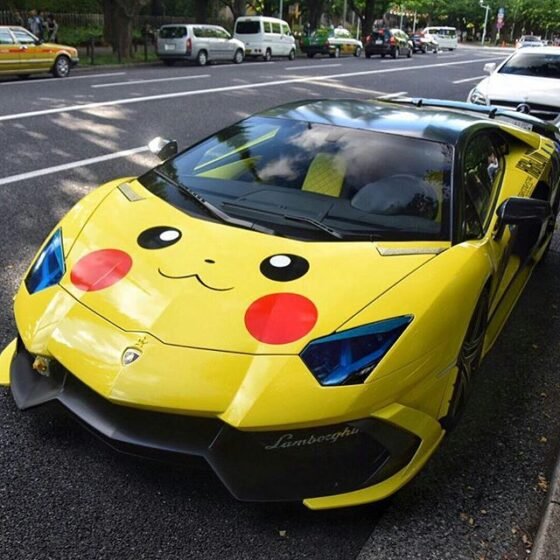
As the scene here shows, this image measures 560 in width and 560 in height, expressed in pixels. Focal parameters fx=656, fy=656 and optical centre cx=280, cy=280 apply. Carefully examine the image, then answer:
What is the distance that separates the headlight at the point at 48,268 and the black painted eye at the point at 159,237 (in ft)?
1.13

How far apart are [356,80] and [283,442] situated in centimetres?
1813

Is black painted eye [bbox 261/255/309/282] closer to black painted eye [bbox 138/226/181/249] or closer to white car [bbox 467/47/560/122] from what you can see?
black painted eye [bbox 138/226/181/249]

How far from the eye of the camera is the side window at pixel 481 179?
2.99 meters

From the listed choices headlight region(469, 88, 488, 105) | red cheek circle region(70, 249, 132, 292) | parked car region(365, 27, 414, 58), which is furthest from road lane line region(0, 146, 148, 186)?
parked car region(365, 27, 414, 58)

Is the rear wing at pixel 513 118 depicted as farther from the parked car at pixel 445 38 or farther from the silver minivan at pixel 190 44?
the parked car at pixel 445 38

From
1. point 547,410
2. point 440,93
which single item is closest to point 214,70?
point 440,93

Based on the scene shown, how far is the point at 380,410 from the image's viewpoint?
7.01 ft

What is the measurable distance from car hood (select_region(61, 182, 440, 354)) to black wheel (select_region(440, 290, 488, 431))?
0.37 metres

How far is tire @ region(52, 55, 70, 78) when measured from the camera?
1619 centimetres

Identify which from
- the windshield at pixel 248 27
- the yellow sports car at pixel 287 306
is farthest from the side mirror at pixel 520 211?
the windshield at pixel 248 27

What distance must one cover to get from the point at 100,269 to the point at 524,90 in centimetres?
830

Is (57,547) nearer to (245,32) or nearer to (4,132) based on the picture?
(4,132)

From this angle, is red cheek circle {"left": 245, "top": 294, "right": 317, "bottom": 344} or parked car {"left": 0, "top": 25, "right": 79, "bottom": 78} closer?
red cheek circle {"left": 245, "top": 294, "right": 317, "bottom": 344}

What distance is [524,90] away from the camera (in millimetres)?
9258
